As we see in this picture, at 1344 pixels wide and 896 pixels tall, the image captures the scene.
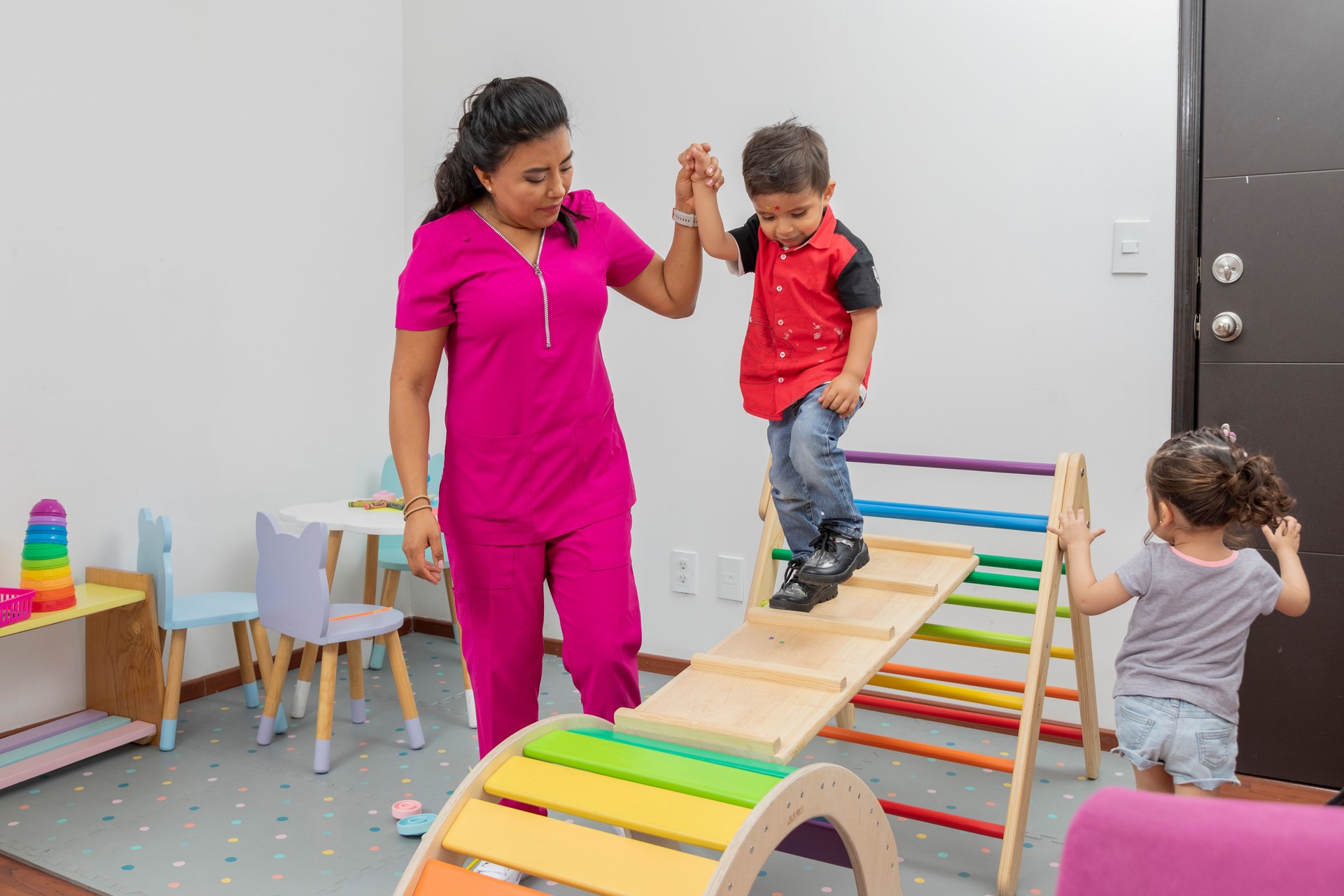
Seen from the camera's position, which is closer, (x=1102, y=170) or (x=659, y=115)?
(x=1102, y=170)

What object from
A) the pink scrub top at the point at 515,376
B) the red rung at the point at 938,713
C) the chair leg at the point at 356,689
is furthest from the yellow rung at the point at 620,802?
the chair leg at the point at 356,689

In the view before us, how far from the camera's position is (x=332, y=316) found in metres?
3.53

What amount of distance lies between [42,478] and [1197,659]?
2737mm

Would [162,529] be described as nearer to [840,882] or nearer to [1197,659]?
[840,882]

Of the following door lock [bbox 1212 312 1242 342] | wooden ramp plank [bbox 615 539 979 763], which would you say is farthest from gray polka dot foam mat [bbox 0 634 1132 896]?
door lock [bbox 1212 312 1242 342]

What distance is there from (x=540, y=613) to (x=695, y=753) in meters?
0.44

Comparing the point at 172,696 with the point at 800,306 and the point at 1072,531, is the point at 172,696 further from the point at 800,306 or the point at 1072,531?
the point at 1072,531

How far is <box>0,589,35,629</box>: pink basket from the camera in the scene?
94.9 inches

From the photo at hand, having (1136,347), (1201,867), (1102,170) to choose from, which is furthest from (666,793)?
(1102,170)

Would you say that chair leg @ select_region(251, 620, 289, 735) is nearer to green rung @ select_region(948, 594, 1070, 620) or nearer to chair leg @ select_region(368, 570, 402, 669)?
chair leg @ select_region(368, 570, 402, 669)

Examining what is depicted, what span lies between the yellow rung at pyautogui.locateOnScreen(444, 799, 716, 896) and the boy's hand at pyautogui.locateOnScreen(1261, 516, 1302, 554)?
1.20m

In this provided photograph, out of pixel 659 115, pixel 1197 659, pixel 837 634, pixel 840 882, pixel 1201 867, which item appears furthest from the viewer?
pixel 659 115

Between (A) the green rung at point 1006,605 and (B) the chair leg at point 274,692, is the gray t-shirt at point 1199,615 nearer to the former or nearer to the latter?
(A) the green rung at point 1006,605

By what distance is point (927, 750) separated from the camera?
226 centimetres
